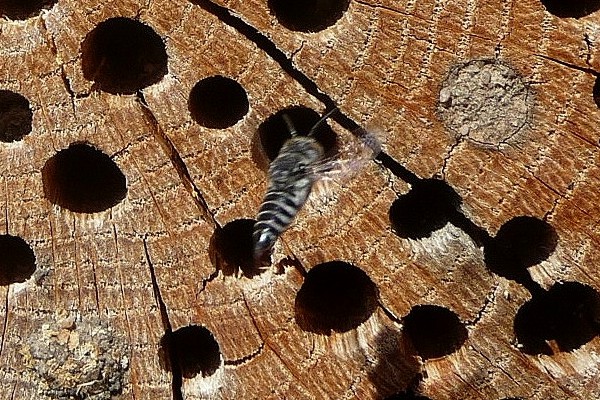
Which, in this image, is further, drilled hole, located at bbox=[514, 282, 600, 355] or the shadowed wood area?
drilled hole, located at bbox=[514, 282, 600, 355]

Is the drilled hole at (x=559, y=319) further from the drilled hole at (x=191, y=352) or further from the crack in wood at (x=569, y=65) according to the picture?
the drilled hole at (x=191, y=352)

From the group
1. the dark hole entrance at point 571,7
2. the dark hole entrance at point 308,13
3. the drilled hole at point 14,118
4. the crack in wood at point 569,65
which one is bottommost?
the drilled hole at point 14,118

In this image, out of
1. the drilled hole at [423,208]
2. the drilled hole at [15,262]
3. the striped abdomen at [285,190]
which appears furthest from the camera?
the drilled hole at [15,262]

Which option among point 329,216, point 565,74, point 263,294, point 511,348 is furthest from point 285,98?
point 511,348

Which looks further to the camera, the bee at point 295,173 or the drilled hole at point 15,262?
the drilled hole at point 15,262

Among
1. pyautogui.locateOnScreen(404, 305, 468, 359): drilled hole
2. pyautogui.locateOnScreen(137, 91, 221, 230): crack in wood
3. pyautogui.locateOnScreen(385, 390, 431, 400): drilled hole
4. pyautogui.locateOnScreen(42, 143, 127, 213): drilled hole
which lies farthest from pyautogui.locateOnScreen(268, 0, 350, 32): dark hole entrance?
pyautogui.locateOnScreen(385, 390, 431, 400): drilled hole

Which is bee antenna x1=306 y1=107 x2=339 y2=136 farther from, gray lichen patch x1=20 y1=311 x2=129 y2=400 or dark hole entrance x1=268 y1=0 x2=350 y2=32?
gray lichen patch x1=20 y1=311 x2=129 y2=400

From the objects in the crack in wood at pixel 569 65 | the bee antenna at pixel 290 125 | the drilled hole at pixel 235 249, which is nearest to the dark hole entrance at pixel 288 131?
the bee antenna at pixel 290 125

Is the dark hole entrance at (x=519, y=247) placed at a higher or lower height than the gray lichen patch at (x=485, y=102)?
lower
